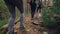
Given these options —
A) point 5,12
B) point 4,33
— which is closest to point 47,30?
point 4,33

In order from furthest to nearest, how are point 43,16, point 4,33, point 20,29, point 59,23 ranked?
point 4,33 → point 20,29 → point 43,16 → point 59,23

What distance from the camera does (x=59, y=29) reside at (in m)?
4.28

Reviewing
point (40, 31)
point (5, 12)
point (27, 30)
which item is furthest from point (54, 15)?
point (5, 12)

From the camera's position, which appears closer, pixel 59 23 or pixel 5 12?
pixel 59 23

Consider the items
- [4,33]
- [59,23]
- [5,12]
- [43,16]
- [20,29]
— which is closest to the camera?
[59,23]

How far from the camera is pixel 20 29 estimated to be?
4840 mm

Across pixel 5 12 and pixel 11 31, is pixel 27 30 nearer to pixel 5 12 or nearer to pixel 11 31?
pixel 11 31

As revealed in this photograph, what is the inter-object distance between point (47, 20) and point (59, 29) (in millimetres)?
330

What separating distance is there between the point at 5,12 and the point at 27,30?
289cm

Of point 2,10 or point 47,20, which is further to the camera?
point 2,10

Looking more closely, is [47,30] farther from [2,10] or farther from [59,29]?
[2,10]

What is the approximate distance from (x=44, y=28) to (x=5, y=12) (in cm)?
344

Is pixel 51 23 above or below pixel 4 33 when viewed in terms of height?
above

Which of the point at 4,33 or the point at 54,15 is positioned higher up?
the point at 54,15
